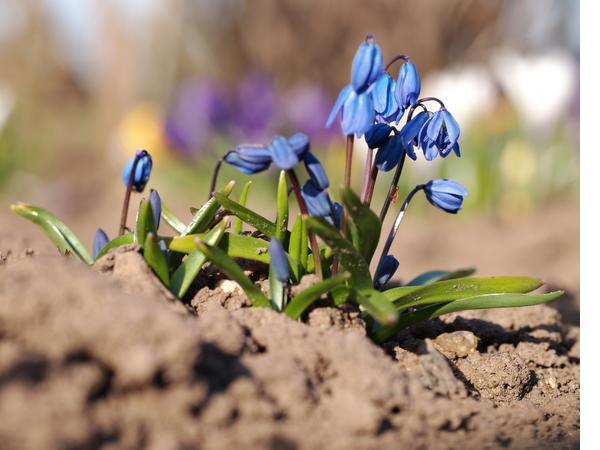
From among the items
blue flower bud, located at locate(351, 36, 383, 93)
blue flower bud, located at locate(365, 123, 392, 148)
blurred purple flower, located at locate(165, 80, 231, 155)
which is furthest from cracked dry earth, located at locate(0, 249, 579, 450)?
blurred purple flower, located at locate(165, 80, 231, 155)

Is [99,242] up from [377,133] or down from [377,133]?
down

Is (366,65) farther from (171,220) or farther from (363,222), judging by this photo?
(171,220)

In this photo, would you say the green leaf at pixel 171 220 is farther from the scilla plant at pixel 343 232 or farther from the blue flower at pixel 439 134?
the blue flower at pixel 439 134

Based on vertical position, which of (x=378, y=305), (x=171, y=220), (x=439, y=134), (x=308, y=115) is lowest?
(x=378, y=305)

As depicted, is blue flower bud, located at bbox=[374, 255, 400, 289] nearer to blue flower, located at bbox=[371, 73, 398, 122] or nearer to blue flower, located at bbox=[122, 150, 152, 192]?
blue flower, located at bbox=[371, 73, 398, 122]

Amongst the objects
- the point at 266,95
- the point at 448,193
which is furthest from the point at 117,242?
the point at 266,95

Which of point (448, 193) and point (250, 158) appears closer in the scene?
point (250, 158)
